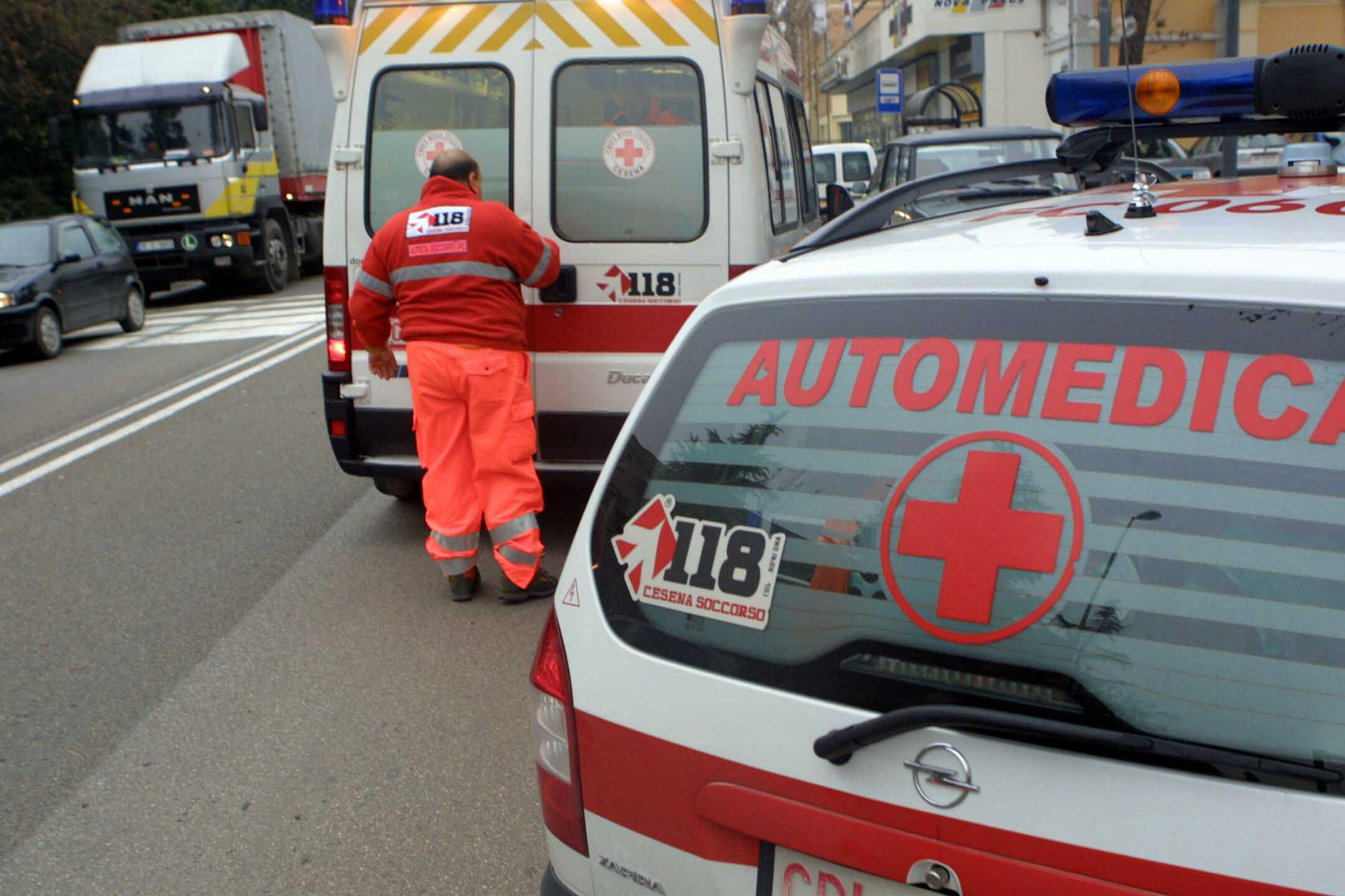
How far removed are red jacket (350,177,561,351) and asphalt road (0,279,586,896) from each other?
1194 millimetres

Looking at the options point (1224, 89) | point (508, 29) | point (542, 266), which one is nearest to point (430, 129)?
point (508, 29)

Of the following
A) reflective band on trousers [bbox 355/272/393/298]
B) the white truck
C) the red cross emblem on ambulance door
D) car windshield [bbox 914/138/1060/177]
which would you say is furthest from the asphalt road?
the white truck

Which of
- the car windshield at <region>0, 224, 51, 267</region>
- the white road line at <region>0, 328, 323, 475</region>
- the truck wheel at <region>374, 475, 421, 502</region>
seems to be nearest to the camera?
the truck wheel at <region>374, 475, 421, 502</region>

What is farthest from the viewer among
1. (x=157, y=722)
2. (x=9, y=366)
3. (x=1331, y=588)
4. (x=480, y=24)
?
(x=9, y=366)

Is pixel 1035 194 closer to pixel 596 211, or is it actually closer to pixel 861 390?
pixel 596 211

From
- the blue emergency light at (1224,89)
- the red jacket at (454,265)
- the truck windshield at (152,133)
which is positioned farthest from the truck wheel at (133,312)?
the blue emergency light at (1224,89)

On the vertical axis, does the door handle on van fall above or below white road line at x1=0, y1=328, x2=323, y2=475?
above

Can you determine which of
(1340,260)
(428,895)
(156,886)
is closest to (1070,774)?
(1340,260)

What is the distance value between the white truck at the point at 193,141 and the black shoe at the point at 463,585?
16.6 meters

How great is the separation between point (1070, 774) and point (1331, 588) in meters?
0.37

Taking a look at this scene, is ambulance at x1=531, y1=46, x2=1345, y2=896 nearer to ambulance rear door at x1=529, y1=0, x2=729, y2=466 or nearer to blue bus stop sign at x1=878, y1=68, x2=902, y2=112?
ambulance rear door at x1=529, y1=0, x2=729, y2=466

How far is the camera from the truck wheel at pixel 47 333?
15211mm

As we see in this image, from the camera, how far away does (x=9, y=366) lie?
15234 mm

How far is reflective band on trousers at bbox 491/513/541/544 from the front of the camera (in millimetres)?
5609
